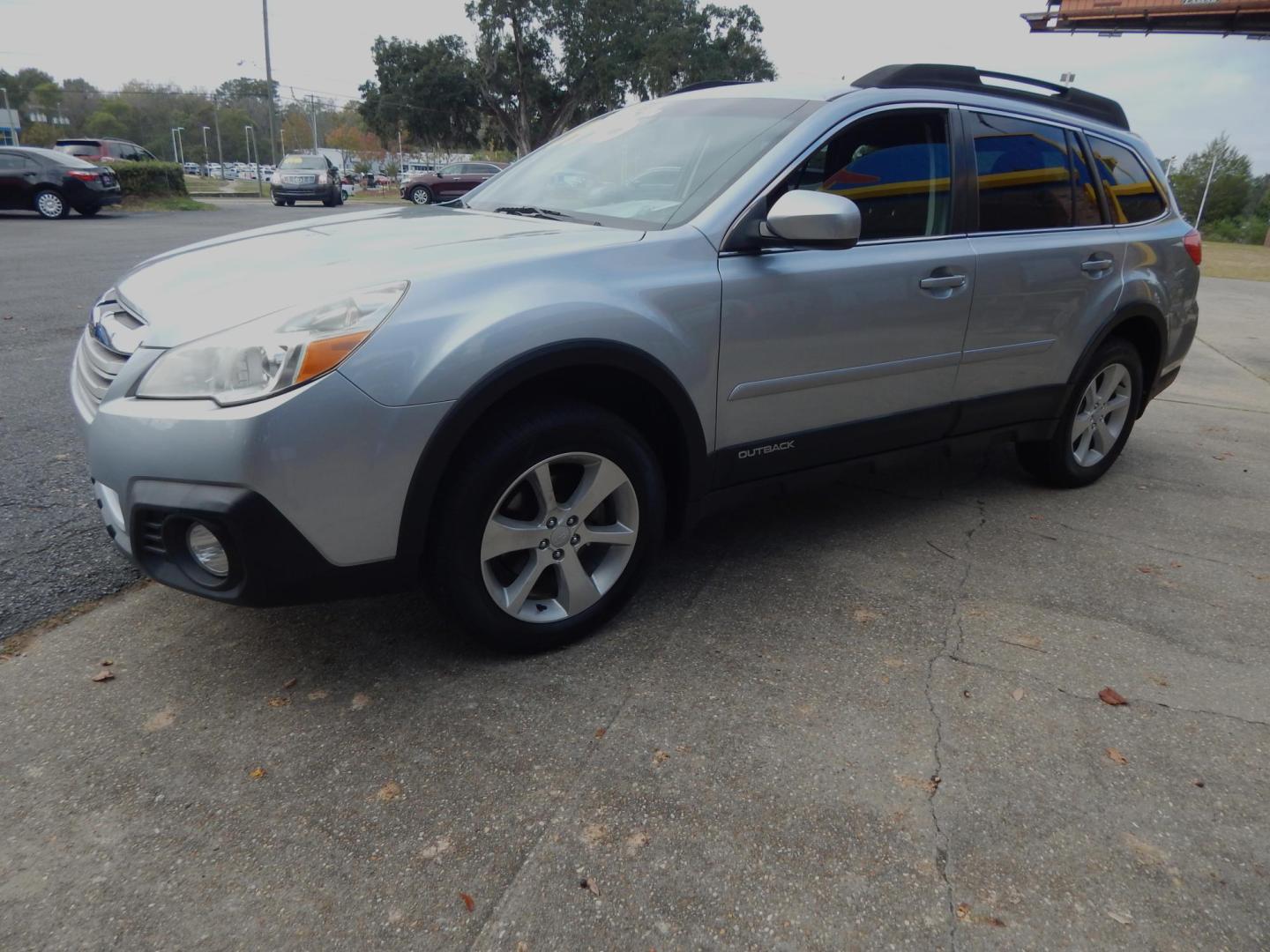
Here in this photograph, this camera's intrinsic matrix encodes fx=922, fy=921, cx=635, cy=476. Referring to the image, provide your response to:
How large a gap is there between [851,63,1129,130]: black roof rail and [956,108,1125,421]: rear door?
150 mm

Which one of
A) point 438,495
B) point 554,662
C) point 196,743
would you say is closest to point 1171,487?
point 554,662

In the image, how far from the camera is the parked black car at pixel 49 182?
17328 millimetres

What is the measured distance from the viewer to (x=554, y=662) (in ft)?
9.08

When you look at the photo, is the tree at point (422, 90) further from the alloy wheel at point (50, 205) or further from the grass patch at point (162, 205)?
the alloy wheel at point (50, 205)

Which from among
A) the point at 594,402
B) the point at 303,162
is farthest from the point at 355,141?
the point at 594,402

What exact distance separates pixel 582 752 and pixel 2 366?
5.21m

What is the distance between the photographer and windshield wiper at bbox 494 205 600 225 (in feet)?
10.5

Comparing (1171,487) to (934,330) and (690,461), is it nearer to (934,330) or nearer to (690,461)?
(934,330)

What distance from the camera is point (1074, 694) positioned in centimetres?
272

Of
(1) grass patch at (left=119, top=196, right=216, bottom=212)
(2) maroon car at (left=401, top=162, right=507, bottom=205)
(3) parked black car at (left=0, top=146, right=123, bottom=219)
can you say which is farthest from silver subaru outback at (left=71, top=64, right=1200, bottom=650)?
(2) maroon car at (left=401, top=162, right=507, bottom=205)

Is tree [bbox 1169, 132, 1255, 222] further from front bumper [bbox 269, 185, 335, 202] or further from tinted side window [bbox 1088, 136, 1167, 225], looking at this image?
tinted side window [bbox 1088, 136, 1167, 225]

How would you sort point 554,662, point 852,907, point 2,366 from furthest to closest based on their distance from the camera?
point 2,366
point 554,662
point 852,907

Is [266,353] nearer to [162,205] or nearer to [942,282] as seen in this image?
[942,282]

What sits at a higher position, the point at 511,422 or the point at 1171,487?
the point at 511,422
